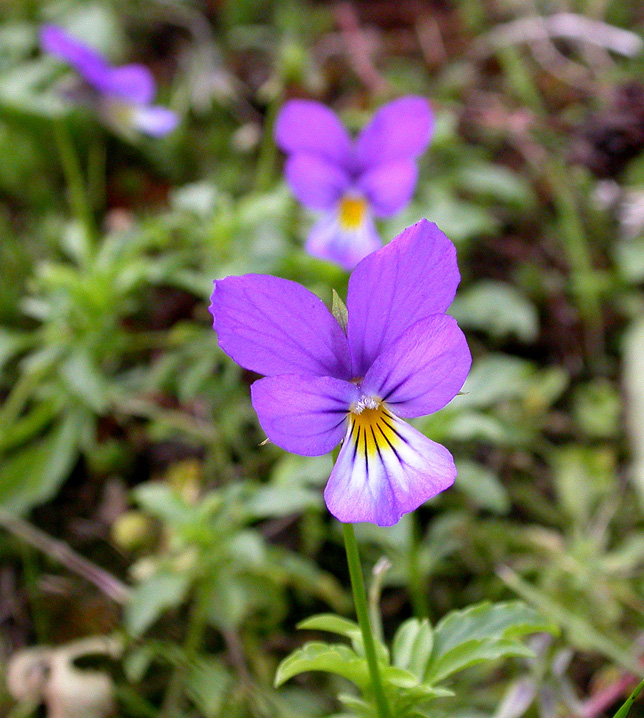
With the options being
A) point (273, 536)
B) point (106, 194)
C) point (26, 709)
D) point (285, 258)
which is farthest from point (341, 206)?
point (26, 709)

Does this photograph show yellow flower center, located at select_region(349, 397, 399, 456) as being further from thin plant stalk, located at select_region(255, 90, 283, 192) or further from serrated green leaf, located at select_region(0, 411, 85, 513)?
thin plant stalk, located at select_region(255, 90, 283, 192)

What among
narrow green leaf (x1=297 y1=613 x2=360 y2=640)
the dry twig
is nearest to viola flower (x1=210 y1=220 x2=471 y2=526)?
narrow green leaf (x1=297 y1=613 x2=360 y2=640)

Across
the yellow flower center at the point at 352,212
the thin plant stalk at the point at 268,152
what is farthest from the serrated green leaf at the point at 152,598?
the thin plant stalk at the point at 268,152

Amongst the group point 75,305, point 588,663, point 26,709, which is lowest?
point 588,663

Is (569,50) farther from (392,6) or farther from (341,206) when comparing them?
(341,206)

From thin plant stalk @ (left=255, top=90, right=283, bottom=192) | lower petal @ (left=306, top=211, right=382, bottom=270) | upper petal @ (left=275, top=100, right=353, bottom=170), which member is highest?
upper petal @ (left=275, top=100, right=353, bottom=170)

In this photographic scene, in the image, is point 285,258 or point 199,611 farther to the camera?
point 285,258
